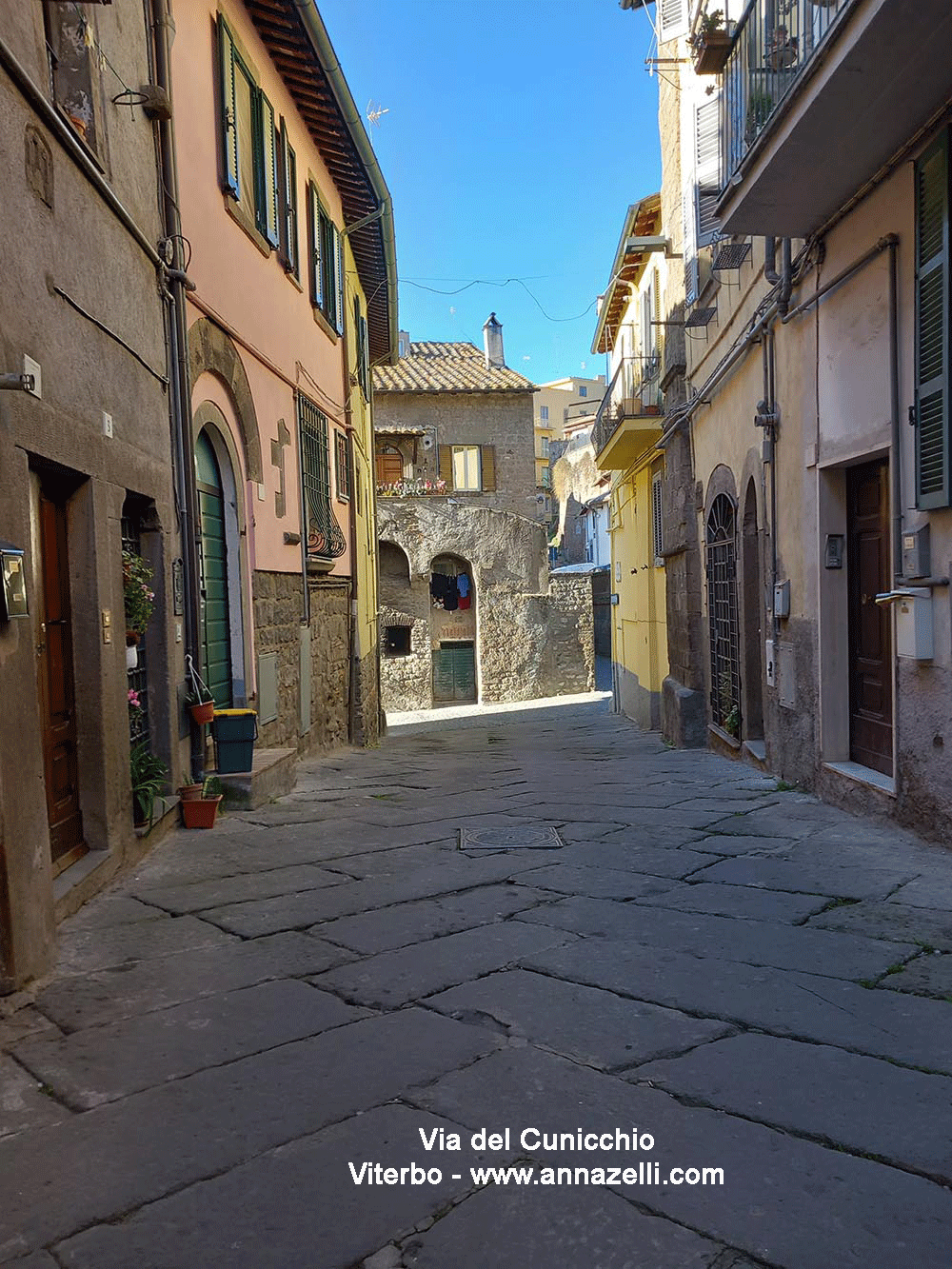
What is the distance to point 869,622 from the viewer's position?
594 centimetres

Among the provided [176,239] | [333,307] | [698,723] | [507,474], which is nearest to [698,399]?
[698,723]

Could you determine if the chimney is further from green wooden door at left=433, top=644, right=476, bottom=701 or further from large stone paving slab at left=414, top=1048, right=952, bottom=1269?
large stone paving slab at left=414, top=1048, right=952, bottom=1269

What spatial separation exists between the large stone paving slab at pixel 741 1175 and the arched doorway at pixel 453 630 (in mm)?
22172

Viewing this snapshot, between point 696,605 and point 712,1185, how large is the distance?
931 centimetres

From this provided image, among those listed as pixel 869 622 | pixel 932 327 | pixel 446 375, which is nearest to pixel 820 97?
pixel 932 327

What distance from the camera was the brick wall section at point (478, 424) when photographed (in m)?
27.7

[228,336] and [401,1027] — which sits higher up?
[228,336]

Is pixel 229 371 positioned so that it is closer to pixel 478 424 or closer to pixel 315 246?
pixel 315 246

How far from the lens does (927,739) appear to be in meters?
4.87

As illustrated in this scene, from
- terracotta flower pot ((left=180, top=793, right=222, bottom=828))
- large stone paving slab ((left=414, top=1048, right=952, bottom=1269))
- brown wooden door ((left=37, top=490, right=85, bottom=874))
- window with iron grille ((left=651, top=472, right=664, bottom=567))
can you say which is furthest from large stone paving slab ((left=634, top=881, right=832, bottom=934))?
window with iron grille ((left=651, top=472, right=664, bottom=567))

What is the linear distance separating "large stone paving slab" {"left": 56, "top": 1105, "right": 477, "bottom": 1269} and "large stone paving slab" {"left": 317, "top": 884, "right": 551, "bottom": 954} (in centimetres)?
140

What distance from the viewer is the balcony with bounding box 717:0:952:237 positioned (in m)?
4.12

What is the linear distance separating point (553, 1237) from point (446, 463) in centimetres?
2655

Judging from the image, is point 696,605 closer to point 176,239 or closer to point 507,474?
point 176,239
